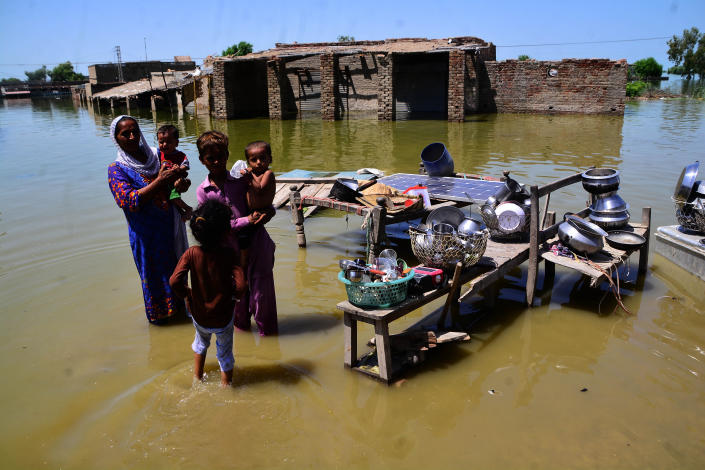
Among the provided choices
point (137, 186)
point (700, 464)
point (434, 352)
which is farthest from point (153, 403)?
point (700, 464)

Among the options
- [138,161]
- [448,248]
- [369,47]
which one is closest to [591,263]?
[448,248]

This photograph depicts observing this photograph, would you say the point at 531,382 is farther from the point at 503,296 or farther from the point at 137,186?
the point at 137,186

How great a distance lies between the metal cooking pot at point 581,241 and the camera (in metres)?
4.83

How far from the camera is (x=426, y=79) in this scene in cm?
2316

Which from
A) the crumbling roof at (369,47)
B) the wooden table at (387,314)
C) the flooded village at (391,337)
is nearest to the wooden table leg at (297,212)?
the flooded village at (391,337)

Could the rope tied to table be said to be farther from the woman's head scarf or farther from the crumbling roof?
the crumbling roof

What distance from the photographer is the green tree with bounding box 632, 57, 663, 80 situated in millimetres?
50469

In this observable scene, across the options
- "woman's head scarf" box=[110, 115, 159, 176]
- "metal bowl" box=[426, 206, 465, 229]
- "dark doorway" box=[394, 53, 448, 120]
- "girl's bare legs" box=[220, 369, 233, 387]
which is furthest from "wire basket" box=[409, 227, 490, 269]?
"dark doorway" box=[394, 53, 448, 120]

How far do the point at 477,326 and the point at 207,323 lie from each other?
2.45 m

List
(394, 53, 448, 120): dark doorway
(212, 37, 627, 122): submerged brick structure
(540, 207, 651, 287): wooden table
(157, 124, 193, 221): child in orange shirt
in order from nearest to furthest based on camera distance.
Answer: (157, 124, 193, 221): child in orange shirt → (540, 207, 651, 287): wooden table → (212, 37, 627, 122): submerged brick structure → (394, 53, 448, 120): dark doorway

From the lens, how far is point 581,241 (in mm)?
4840

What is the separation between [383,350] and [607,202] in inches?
135

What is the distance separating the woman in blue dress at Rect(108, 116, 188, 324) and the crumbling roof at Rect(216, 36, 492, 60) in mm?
16878

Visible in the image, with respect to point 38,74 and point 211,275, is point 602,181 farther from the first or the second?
point 38,74
